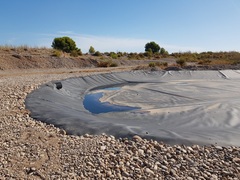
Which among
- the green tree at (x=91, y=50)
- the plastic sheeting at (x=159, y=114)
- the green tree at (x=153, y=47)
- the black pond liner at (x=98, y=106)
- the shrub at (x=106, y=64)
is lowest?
the black pond liner at (x=98, y=106)

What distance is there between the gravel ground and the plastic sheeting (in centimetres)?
33

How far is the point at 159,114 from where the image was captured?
5398 millimetres

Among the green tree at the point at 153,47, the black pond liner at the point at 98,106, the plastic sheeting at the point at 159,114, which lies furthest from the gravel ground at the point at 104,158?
the green tree at the point at 153,47

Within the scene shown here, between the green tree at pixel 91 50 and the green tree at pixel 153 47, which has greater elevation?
the green tree at pixel 153 47

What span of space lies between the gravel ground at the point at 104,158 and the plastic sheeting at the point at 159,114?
0.33 meters

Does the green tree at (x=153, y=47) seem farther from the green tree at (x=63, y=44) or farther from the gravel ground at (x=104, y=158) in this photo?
the gravel ground at (x=104, y=158)

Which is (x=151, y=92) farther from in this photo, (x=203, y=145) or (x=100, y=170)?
(x=100, y=170)

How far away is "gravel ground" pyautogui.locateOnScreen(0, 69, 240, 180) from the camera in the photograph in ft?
8.90

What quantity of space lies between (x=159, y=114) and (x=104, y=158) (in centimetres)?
264

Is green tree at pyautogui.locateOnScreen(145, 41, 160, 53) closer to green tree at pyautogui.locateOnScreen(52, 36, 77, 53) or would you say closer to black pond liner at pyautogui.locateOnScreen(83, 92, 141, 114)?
green tree at pyautogui.locateOnScreen(52, 36, 77, 53)

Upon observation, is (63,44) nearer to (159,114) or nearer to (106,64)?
(106,64)

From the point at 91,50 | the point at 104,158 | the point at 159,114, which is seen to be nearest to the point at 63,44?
the point at 91,50

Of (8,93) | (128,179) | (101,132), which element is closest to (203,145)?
(128,179)

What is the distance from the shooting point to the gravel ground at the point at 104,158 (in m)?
2.71
